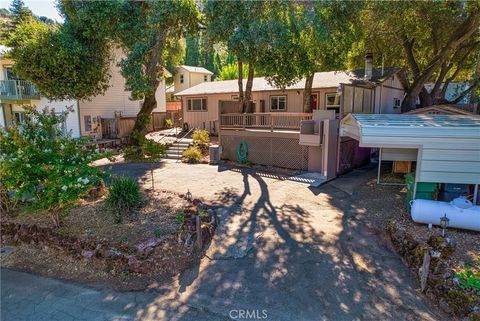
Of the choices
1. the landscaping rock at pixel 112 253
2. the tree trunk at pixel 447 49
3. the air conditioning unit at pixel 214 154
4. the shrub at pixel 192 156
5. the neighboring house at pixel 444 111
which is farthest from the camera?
the shrub at pixel 192 156

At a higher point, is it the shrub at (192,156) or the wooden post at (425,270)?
the shrub at (192,156)

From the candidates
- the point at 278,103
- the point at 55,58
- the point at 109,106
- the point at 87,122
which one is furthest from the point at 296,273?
the point at 109,106

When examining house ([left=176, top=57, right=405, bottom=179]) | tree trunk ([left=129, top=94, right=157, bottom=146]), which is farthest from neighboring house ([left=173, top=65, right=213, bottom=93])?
tree trunk ([left=129, top=94, right=157, bottom=146])

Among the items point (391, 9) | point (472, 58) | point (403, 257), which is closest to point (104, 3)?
point (391, 9)

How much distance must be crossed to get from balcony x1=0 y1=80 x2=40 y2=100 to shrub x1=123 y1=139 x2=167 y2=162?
9078mm

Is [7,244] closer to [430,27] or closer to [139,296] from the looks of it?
[139,296]

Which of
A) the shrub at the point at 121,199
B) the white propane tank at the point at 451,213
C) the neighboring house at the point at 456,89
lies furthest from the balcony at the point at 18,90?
the neighboring house at the point at 456,89

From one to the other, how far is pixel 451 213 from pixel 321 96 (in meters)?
12.2

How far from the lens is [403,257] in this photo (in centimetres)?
613

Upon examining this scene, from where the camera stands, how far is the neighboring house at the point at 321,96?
44.3 feet

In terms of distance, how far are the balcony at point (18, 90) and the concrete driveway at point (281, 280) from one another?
17844 mm

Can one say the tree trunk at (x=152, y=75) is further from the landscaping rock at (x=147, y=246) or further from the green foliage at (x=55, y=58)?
the landscaping rock at (x=147, y=246)

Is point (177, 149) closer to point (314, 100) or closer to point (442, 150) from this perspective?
point (314, 100)

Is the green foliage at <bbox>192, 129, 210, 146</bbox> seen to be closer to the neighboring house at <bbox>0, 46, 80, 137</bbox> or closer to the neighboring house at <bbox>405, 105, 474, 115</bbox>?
the neighboring house at <bbox>0, 46, 80, 137</bbox>
